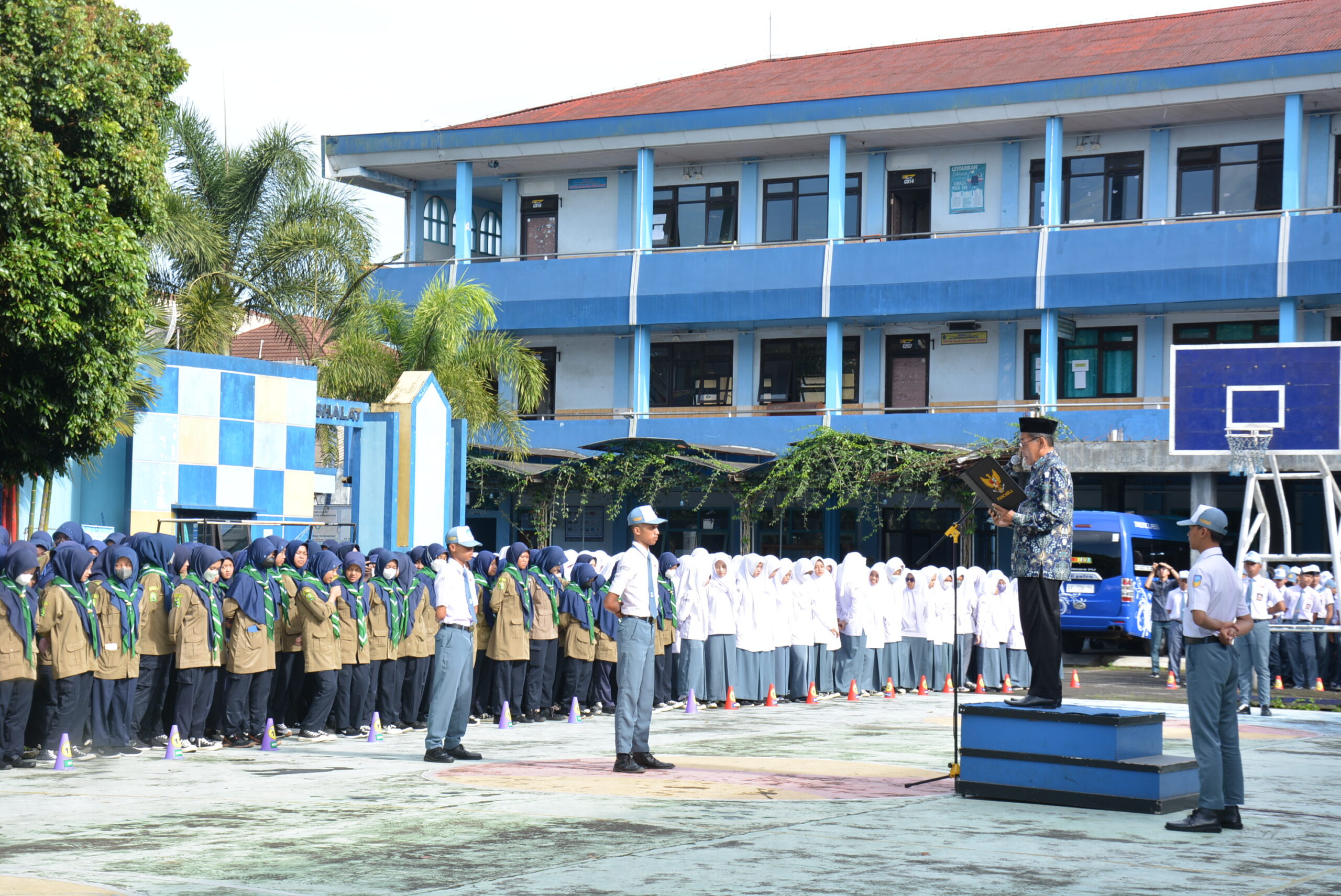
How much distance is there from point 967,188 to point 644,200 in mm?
7121

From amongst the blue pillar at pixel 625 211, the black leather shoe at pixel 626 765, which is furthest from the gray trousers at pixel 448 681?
the blue pillar at pixel 625 211

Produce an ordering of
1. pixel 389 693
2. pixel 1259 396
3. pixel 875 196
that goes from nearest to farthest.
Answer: pixel 389 693
pixel 1259 396
pixel 875 196

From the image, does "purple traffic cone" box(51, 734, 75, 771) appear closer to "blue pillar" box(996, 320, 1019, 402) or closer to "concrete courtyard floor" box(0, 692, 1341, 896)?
"concrete courtyard floor" box(0, 692, 1341, 896)

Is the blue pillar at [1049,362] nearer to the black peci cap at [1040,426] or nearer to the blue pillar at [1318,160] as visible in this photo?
the blue pillar at [1318,160]

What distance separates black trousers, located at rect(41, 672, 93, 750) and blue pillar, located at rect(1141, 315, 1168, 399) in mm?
24986

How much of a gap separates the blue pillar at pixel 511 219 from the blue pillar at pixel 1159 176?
48.3ft

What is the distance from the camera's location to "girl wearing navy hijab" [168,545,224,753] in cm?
1348

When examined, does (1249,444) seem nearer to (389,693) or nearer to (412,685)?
(412,685)

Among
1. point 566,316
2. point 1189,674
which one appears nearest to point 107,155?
point 1189,674

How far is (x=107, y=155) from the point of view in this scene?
16156mm

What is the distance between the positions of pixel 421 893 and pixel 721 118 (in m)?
29.4

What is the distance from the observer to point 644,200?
3597 centimetres

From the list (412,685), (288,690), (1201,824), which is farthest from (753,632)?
(1201,824)

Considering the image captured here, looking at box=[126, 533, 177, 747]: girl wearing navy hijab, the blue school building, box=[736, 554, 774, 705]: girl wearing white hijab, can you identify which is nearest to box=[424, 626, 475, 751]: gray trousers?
box=[126, 533, 177, 747]: girl wearing navy hijab
